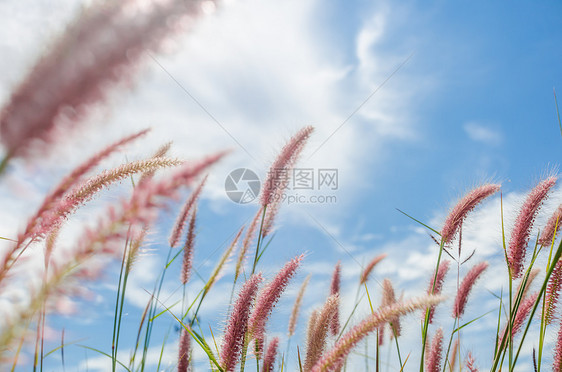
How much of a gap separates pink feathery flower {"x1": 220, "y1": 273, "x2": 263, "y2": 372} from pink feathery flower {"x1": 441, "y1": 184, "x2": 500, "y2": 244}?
140 cm

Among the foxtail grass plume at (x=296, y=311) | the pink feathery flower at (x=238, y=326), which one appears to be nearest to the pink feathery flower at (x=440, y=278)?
the foxtail grass plume at (x=296, y=311)

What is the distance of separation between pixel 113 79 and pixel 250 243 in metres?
2.77

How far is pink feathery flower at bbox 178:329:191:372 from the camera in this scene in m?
2.94

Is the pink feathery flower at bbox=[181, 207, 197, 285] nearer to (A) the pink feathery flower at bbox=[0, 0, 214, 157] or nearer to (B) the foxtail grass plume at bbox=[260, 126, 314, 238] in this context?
(B) the foxtail grass plume at bbox=[260, 126, 314, 238]

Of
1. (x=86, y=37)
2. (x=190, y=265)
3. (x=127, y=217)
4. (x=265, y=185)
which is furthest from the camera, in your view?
(x=190, y=265)

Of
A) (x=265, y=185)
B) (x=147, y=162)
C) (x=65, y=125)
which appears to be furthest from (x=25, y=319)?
(x=265, y=185)

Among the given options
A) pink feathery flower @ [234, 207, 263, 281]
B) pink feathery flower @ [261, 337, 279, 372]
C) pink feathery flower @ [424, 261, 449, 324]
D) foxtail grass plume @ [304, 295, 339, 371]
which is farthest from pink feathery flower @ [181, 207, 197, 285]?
pink feathery flower @ [424, 261, 449, 324]

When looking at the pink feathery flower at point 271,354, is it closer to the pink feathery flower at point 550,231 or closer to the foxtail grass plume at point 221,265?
the foxtail grass plume at point 221,265

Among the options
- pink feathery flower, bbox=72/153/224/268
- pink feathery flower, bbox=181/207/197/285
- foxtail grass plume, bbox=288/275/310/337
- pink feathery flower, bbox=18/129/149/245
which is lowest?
pink feathery flower, bbox=72/153/224/268

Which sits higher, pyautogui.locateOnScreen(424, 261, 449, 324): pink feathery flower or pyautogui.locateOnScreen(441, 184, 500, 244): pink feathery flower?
pyautogui.locateOnScreen(441, 184, 500, 244): pink feathery flower

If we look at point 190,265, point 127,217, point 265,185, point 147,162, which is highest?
point 265,185

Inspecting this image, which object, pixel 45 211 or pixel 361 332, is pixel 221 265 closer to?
pixel 361 332

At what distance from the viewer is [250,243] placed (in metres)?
3.28

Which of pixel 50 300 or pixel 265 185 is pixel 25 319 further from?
pixel 265 185
